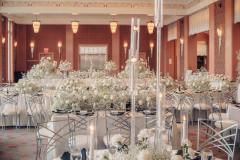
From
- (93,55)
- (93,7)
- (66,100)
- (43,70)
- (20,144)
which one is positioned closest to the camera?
(66,100)

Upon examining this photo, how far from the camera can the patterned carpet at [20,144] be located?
6.50 meters

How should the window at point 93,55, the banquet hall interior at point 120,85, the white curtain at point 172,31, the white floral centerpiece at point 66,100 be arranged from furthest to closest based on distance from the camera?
the window at point 93,55 < the white curtain at point 172,31 < the white floral centerpiece at point 66,100 < the banquet hall interior at point 120,85

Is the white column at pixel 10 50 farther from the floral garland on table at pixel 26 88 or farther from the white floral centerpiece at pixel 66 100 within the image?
the white floral centerpiece at pixel 66 100

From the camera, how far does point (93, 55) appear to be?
2145 cm

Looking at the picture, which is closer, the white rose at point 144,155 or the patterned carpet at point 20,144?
the white rose at point 144,155

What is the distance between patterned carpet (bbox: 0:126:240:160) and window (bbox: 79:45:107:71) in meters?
12.2

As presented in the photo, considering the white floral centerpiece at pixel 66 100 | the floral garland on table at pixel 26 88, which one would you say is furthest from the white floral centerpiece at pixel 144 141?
the floral garland on table at pixel 26 88

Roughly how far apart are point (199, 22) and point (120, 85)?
7373 millimetres

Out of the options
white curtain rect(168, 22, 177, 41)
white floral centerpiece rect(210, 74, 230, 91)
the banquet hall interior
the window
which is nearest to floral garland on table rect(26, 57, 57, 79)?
the banquet hall interior

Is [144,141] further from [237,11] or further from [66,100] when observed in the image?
[237,11]

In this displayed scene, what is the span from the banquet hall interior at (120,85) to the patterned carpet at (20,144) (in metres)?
0.02

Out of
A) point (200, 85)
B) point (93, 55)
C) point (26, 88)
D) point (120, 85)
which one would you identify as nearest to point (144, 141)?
point (120, 85)

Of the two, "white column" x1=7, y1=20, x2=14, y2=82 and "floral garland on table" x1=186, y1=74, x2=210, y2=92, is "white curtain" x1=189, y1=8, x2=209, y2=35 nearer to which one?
"floral garland on table" x1=186, y1=74, x2=210, y2=92

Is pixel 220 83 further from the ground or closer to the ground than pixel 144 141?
further from the ground
